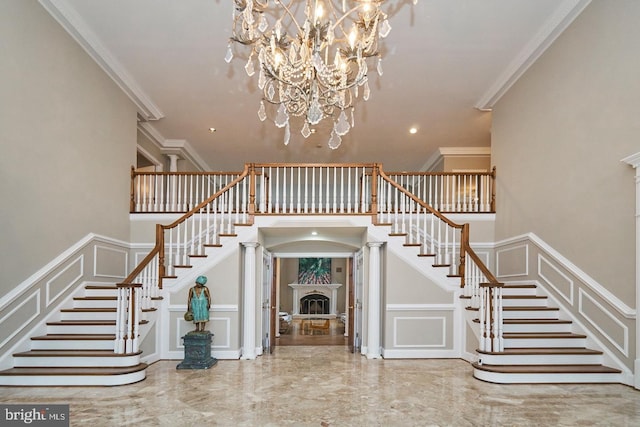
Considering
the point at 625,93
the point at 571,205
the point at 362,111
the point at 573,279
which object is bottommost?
the point at 573,279

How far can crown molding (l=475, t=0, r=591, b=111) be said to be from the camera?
21.0ft

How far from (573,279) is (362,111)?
18.1 ft

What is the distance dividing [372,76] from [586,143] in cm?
375

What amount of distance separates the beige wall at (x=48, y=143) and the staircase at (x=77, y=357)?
2.96 feet

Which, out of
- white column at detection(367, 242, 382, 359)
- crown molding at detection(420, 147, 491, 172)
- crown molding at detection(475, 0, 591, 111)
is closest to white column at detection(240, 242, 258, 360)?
white column at detection(367, 242, 382, 359)

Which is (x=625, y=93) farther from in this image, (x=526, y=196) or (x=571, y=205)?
(x=526, y=196)

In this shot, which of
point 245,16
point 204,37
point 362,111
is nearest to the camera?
point 245,16

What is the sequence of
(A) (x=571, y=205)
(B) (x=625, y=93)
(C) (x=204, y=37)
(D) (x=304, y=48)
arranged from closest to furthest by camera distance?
1. (D) (x=304, y=48)
2. (B) (x=625, y=93)
3. (A) (x=571, y=205)
4. (C) (x=204, y=37)

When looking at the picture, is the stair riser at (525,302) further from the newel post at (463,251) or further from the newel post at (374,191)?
the newel post at (374,191)

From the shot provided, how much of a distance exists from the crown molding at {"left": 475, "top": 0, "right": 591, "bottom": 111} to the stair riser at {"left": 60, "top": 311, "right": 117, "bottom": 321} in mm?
7221

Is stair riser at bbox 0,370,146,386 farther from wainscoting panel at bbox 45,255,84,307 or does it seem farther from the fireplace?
the fireplace

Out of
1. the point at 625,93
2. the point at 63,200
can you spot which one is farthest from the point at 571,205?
the point at 63,200

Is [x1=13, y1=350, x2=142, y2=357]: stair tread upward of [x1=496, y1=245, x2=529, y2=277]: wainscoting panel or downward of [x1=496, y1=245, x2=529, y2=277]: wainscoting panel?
downward

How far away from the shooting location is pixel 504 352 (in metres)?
6.19
